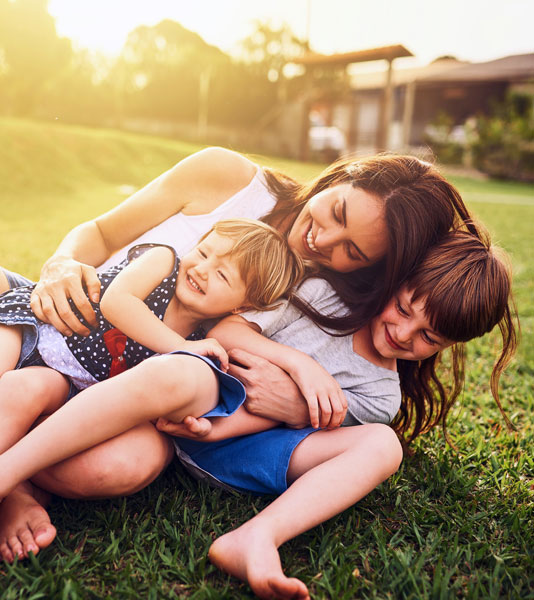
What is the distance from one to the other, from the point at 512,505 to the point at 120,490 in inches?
44.6

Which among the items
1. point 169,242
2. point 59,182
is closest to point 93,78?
point 59,182

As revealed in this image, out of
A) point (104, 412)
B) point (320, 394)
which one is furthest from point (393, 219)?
point (104, 412)

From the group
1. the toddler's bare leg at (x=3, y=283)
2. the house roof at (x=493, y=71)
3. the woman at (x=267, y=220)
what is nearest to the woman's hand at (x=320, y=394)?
the woman at (x=267, y=220)

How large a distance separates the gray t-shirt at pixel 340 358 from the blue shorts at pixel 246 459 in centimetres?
20

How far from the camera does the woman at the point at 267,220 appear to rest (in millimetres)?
1567

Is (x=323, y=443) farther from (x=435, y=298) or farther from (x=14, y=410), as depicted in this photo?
(x=14, y=410)

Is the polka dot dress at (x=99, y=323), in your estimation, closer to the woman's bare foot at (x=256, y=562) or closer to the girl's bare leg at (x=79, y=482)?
the girl's bare leg at (x=79, y=482)

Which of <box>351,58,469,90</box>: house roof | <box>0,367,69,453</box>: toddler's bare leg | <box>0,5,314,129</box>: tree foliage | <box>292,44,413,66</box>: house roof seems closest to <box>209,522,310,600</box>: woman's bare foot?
<box>0,367,69,453</box>: toddler's bare leg

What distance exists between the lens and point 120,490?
1.61 metres

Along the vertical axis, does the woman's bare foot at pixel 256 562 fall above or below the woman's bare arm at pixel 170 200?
below

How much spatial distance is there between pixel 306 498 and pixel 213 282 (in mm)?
649

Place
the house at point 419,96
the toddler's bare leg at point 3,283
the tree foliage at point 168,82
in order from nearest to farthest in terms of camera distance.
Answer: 1. the toddler's bare leg at point 3,283
2. the tree foliage at point 168,82
3. the house at point 419,96

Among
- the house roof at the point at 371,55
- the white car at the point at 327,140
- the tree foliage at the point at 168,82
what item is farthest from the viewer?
the white car at the point at 327,140

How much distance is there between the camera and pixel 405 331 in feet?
6.01
